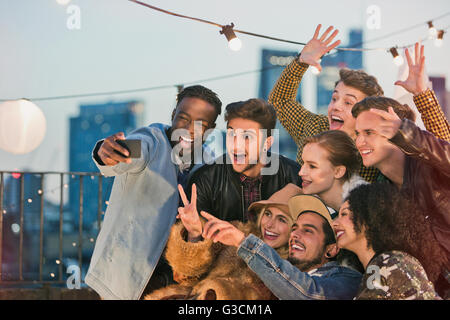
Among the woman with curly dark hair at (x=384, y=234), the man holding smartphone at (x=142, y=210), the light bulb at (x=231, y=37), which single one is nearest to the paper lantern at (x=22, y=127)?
the man holding smartphone at (x=142, y=210)

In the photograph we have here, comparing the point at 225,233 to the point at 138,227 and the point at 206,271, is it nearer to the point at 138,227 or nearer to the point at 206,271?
the point at 206,271

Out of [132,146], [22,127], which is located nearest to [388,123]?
[132,146]

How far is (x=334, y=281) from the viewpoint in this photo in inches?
69.6

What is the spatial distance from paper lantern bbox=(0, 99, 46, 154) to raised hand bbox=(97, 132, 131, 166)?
856 mm

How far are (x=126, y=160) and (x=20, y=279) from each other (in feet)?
5.92

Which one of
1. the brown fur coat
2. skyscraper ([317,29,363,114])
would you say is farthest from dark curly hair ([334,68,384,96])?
the brown fur coat

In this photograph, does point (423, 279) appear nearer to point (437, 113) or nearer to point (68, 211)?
point (437, 113)

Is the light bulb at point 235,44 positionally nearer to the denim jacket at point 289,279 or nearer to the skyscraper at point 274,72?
the skyscraper at point 274,72

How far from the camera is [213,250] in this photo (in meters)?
2.00

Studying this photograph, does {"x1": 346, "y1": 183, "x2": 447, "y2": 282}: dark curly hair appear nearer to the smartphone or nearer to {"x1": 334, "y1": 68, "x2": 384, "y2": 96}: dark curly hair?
{"x1": 334, "y1": 68, "x2": 384, "y2": 96}: dark curly hair

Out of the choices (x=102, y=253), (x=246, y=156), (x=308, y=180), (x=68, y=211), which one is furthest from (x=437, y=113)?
(x=68, y=211)

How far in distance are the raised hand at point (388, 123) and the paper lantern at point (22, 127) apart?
170cm

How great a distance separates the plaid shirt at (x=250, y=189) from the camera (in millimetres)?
2146

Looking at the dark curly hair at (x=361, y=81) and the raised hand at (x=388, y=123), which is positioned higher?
the dark curly hair at (x=361, y=81)
